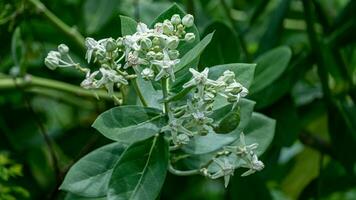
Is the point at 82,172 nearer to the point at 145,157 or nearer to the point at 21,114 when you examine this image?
the point at 145,157

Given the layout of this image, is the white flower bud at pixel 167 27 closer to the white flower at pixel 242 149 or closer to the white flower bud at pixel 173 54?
the white flower bud at pixel 173 54

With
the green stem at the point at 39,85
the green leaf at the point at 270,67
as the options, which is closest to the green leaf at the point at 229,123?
the green leaf at the point at 270,67

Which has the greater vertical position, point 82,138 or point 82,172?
point 82,172

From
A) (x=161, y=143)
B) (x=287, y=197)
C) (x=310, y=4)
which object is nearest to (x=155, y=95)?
(x=161, y=143)

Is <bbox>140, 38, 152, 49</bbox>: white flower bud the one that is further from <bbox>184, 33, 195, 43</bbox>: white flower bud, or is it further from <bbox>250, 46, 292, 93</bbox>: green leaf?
<bbox>250, 46, 292, 93</bbox>: green leaf

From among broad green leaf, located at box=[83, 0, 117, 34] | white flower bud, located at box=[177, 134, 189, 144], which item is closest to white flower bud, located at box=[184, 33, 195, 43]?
white flower bud, located at box=[177, 134, 189, 144]

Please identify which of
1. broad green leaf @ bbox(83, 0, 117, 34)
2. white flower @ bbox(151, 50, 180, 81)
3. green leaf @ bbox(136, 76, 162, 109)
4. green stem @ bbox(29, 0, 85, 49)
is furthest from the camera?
broad green leaf @ bbox(83, 0, 117, 34)
